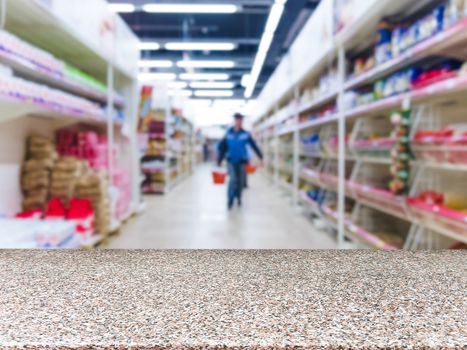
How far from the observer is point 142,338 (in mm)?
670

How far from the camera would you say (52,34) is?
4.10 m

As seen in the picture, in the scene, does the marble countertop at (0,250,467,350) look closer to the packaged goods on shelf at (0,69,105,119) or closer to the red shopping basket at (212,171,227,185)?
the packaged goods on shelf at (0,69,105,119)

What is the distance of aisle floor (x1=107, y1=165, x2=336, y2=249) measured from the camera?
485 centimetres

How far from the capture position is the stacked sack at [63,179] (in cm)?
420

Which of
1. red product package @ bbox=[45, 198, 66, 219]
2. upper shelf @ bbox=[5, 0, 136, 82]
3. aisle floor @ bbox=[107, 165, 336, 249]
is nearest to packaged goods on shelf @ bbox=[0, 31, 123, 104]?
upper shelf @ bbox=[5, 0, 136, 82]

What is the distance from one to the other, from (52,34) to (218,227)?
119 inches

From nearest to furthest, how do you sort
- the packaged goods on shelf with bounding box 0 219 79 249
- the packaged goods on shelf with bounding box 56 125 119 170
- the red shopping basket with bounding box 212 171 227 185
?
the packaged goods on shelf with bounding box 0 219 79 249 → the packaged goods on shelf with bounding box 56 125 119 170 → the red shopping basket with bounding box 212 171 227 185

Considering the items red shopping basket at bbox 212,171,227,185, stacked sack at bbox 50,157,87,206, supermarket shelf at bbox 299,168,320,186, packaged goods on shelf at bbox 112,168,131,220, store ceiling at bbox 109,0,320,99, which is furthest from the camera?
store ceiling at bbox 109,0,320,99

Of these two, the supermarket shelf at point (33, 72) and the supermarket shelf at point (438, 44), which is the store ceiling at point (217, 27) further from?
the supermarket shelf at point (438, 44)

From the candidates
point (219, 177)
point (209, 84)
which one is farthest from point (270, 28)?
point (209, 84)

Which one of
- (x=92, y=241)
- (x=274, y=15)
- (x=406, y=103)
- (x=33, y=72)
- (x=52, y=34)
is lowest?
(x=92, y=241)

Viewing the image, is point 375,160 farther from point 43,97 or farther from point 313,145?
point 313,145

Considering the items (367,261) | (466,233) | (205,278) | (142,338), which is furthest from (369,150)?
(142,338)

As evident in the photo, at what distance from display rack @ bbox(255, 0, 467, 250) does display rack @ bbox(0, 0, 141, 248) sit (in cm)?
250
